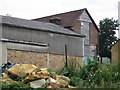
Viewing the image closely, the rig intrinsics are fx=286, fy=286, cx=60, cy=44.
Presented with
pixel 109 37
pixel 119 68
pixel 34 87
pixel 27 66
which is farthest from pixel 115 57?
pixel 109 37

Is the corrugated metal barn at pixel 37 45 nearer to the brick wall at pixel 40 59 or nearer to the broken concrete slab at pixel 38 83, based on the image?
the brick wall at pixel 40 59

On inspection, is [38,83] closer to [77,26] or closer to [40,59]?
[40,59]

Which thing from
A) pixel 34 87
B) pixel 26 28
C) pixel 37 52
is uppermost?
pixel 26 28

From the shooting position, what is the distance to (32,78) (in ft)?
47.4

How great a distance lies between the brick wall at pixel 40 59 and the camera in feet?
67.6

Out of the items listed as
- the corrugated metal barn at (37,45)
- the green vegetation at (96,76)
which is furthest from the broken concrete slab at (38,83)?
the corrugated metal barn at (37,45)

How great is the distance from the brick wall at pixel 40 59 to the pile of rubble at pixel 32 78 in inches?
172

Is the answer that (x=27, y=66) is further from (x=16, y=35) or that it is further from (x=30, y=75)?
(x=16, y=35)

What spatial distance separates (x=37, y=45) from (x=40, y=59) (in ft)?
3.70

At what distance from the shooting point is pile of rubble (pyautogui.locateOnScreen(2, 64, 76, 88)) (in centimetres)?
1406

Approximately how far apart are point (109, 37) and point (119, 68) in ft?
93.7

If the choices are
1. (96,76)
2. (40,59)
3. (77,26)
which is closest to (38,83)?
(96,76)

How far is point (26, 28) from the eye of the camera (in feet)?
71.6

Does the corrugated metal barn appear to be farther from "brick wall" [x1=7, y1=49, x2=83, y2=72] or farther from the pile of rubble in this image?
the pile of rubble
